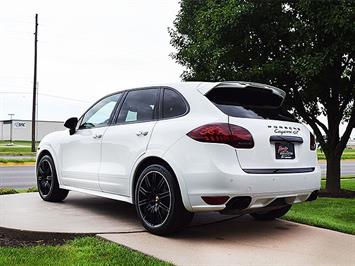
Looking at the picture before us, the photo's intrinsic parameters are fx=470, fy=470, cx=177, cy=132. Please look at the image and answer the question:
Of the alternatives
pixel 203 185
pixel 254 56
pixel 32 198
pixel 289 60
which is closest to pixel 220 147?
pixel 203 185

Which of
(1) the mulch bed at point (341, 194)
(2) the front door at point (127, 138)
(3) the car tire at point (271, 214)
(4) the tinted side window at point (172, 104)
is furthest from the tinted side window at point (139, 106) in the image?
(1) the mulch bed at point (341, 194)

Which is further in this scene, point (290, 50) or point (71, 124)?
point (290, 50)

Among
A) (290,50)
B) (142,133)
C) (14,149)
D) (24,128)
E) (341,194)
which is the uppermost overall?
(290,50)

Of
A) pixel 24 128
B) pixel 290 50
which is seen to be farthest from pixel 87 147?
pixel 24 128

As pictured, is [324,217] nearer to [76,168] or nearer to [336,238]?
[336,238]

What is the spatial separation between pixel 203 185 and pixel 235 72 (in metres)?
5.63

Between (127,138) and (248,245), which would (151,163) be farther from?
(248,245)

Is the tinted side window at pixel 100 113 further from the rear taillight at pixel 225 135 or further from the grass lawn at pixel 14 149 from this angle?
the grass lawn at pixel 14 149

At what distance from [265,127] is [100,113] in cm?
257

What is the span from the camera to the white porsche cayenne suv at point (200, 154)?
461 centimetres

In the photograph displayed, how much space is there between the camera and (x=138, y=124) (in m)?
5.53

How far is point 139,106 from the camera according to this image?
18.9 feet

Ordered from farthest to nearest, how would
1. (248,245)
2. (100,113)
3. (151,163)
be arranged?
(100,113), (151,163), (248,245)

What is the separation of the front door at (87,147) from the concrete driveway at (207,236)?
0.47 meters
